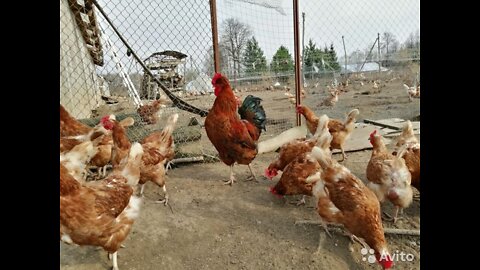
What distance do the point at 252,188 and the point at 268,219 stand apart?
2.21 ft

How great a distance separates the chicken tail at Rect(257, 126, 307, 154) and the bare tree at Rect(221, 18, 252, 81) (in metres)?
1.68

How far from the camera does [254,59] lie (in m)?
6.16

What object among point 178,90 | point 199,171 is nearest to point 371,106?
point 178,90

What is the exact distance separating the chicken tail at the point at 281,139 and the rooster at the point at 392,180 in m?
1.83

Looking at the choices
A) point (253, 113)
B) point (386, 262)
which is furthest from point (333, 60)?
point (386, 262)

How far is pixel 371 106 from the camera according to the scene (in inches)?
335

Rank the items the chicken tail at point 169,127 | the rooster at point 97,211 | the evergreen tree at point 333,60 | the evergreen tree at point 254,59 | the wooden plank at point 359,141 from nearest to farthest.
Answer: the rooster at point 97,211, the chicken tail at point 169,127, the wooden plank at point 359,141, the evergreen tree at point 254,59, the evergreen tree at point 333,60

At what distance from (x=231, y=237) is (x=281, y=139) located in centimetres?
240

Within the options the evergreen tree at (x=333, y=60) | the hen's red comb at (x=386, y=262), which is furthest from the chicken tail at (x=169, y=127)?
the evergreen tree at (x=333, y=60)

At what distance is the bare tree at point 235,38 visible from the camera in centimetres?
456

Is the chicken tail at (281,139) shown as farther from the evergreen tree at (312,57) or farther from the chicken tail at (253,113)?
the evergreen tree at (312,57)

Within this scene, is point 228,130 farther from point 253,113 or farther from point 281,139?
point 281,139

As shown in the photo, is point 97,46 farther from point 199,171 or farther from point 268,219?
point 268,219

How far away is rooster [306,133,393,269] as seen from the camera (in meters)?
1.76
